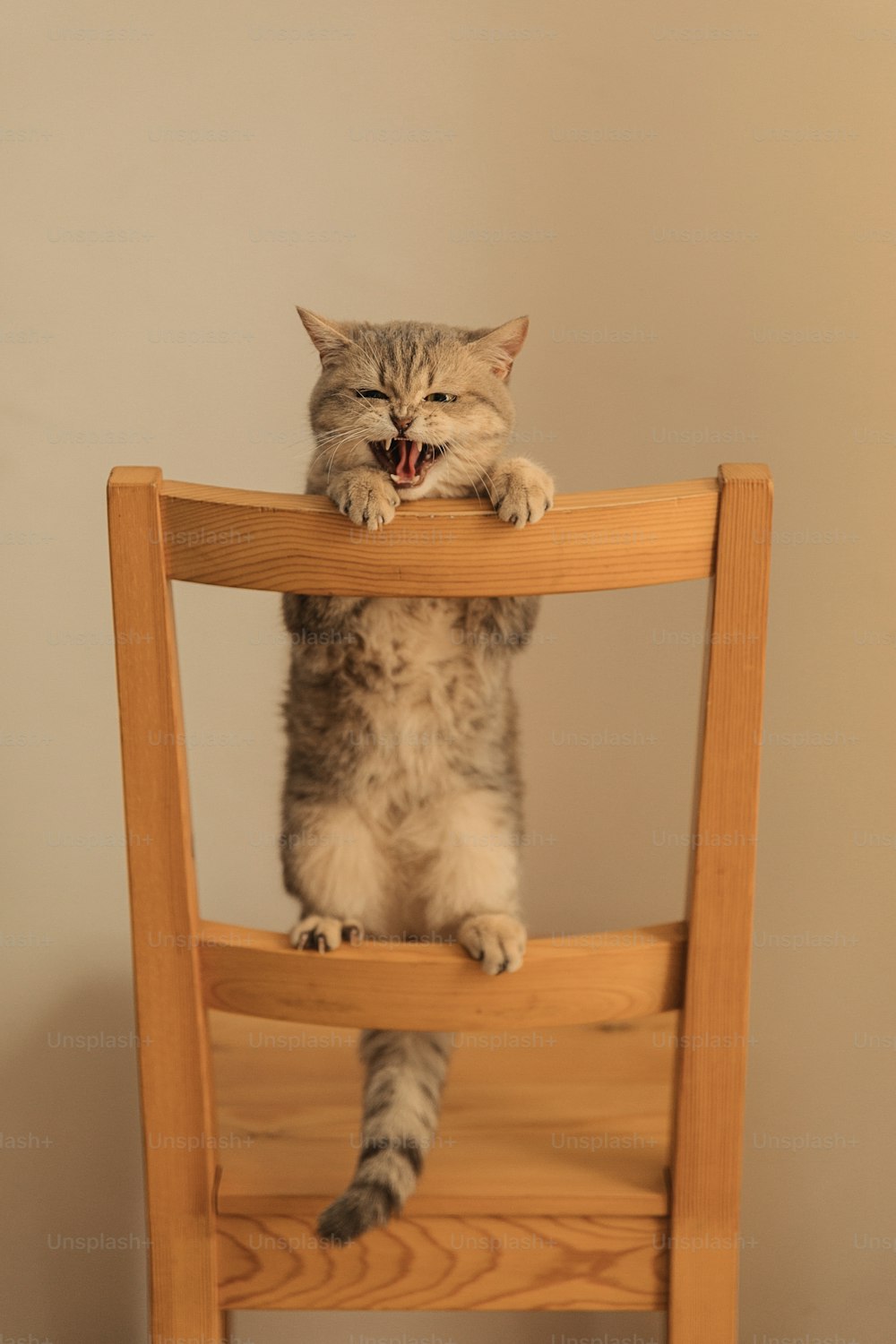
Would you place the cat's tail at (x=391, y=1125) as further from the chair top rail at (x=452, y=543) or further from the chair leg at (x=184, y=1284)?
the chair top rail at (x=452, y=543)

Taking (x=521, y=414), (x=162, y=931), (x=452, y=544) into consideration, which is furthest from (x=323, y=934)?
(x=521, y=414)

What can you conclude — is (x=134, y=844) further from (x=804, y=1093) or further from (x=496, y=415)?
(x=804, y=1093)

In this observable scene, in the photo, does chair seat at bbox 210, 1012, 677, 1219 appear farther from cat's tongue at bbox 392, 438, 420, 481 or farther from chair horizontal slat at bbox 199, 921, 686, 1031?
cat's tongue at bbox 392, 438, 420, 481

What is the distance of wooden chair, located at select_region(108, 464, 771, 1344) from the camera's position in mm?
886

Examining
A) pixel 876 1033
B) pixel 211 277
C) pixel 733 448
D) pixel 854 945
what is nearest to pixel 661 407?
pixel 733 448

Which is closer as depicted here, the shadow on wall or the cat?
the cat

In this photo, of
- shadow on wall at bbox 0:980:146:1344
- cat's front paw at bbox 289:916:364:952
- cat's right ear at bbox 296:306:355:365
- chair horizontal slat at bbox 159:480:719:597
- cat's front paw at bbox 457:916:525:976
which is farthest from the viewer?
shadow on wall at bbox 0:980:146:1344

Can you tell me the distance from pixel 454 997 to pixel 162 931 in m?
0.23

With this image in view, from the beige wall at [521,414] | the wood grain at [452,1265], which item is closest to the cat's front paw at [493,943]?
the wood grain at [452,1265]

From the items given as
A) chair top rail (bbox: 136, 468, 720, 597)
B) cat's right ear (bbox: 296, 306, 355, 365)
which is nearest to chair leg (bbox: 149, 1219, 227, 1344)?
chair top rail (bbox: 136, 468, 720, 597)

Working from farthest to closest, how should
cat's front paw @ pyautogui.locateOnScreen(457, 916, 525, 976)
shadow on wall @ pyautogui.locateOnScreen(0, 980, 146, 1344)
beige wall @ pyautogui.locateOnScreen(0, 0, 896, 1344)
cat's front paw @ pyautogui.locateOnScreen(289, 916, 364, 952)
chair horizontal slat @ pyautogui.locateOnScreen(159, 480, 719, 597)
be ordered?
shadow on wall @ pyautogui.locateOnScreen(0, 980, 146, 1344) → beige wall @ pyautogui.locateOnScreen(0, 0, 896, 1344) → cat's front paw @ pyautogui.locateOnScreen(289, 916, 364, 952) → cat's front paw @ pyautogui.locateOnScreen(457, 916, 525, 976) → chair horizontal slat @ pyautogui.locateOnScreen(159, 480, 719, 597)

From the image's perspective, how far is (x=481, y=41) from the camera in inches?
62.0

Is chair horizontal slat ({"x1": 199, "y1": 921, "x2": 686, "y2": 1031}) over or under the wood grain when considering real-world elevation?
over

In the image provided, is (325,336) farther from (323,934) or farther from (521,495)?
(323,934)
